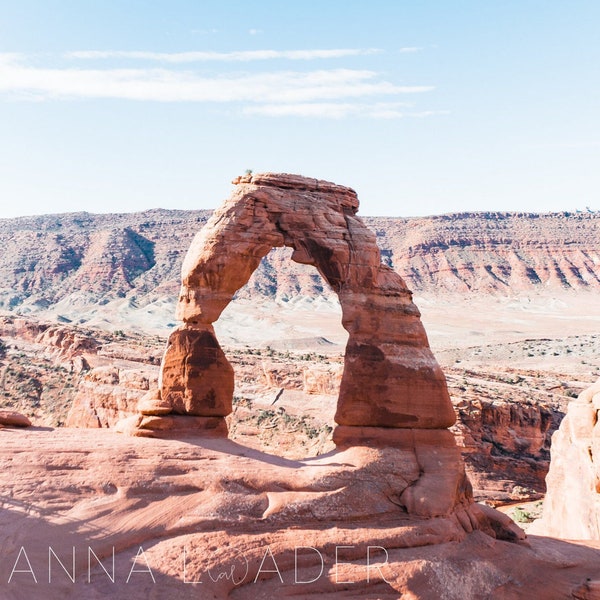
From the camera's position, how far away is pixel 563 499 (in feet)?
67.6

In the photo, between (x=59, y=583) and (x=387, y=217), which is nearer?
(x=59, y=583)

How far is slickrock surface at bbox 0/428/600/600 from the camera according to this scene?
11.5 m

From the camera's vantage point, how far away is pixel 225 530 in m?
12.7

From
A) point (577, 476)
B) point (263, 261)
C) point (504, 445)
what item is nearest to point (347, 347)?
point (577, 476)

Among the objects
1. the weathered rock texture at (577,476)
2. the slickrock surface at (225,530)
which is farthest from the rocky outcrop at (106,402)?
the weathered rock texture at (577,476)

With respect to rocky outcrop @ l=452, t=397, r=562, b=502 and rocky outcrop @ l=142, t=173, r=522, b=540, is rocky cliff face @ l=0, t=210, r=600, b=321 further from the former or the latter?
rocky outcrop @ l=142, t=173, r=522, b=540

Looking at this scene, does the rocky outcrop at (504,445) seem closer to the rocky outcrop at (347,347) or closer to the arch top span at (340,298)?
the rocky outcrop at (347,347)

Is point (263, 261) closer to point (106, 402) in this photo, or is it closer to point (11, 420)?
point (106, 402)

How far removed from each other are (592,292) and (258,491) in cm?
12379

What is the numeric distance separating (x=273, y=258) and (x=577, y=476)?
382 ft

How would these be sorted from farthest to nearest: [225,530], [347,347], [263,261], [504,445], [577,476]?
[263,261], [504,445], [577,476], [347,347], [225,530]

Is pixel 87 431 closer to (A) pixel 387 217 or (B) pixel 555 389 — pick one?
(B) pixel 555 389

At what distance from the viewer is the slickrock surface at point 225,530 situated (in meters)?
11.5

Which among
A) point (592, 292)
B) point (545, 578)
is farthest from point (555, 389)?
point (592, 292)
